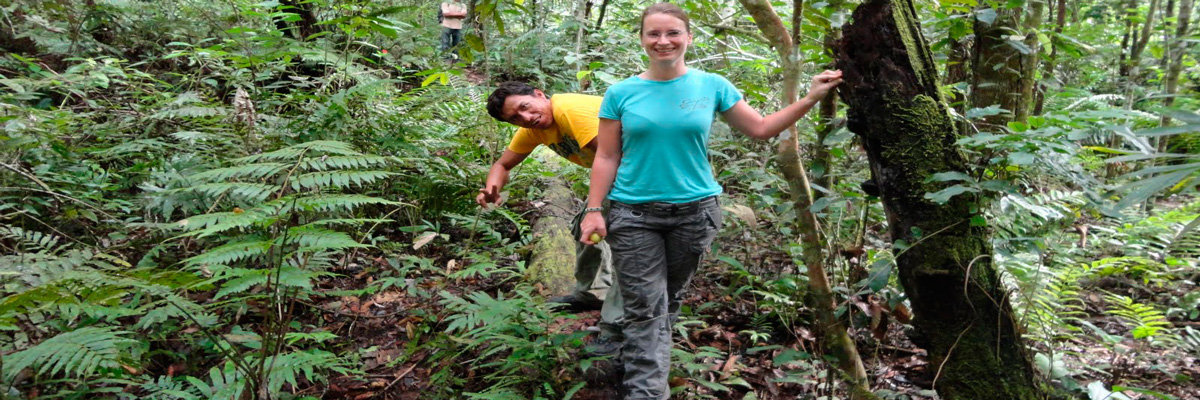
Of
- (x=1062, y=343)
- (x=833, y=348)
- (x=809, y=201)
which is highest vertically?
(x=809, y=201)

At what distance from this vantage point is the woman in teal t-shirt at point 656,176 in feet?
8.69

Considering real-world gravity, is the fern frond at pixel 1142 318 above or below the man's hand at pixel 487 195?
below

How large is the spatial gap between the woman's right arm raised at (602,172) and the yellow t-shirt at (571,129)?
253 mm

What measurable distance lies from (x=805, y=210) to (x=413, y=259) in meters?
2.47

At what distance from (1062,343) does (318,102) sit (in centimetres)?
530

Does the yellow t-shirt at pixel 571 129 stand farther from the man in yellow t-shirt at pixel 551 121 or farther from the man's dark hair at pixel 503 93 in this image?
the man's dark hair at pixel 503 93

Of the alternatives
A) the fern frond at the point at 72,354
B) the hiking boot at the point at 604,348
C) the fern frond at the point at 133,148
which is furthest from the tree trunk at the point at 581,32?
the fern frond at the point at 72,354

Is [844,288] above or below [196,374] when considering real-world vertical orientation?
above

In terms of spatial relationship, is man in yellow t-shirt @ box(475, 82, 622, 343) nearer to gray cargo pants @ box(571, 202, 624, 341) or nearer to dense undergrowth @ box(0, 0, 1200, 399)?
dense undergrowth @ box(0, 0, 1200, 399)

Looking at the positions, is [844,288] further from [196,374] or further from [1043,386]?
[196,374]

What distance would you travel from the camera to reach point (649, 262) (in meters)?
2.83

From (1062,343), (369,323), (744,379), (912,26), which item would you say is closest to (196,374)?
(369,323)

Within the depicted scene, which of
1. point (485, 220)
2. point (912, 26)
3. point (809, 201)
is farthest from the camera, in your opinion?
point (485, 220)

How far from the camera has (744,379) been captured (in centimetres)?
327
